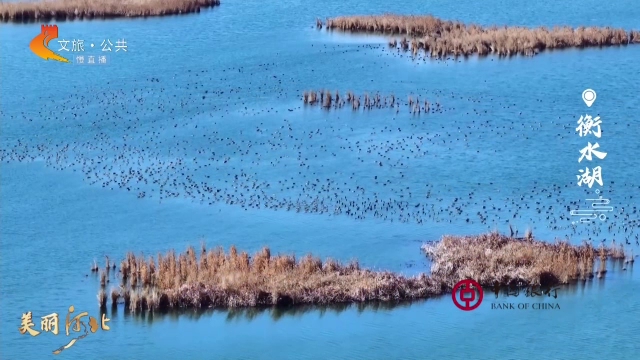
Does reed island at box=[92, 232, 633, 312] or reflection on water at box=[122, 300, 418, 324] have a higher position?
reed island at box=[92, 232, 633, 312]

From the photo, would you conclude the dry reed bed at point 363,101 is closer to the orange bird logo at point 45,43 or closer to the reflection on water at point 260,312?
the orange bird logo at point 45,43

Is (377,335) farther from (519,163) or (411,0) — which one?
(411,0)

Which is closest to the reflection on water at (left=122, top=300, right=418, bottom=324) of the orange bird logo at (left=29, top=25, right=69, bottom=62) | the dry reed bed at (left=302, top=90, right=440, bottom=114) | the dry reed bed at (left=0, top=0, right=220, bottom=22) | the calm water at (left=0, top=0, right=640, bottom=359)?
the calm water at (left=0, top=0, right=640, bottom=359)

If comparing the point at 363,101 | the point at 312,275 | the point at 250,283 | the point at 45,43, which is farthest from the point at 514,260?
the point at 45,43

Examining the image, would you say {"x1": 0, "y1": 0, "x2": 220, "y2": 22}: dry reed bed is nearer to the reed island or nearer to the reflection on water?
the reed island

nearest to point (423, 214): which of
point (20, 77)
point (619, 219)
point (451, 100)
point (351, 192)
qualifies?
point (351, 192)

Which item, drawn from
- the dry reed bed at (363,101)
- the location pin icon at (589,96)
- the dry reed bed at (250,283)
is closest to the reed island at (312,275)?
the dry reed bed at (250,283)

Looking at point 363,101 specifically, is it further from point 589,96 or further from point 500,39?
point 500,39
